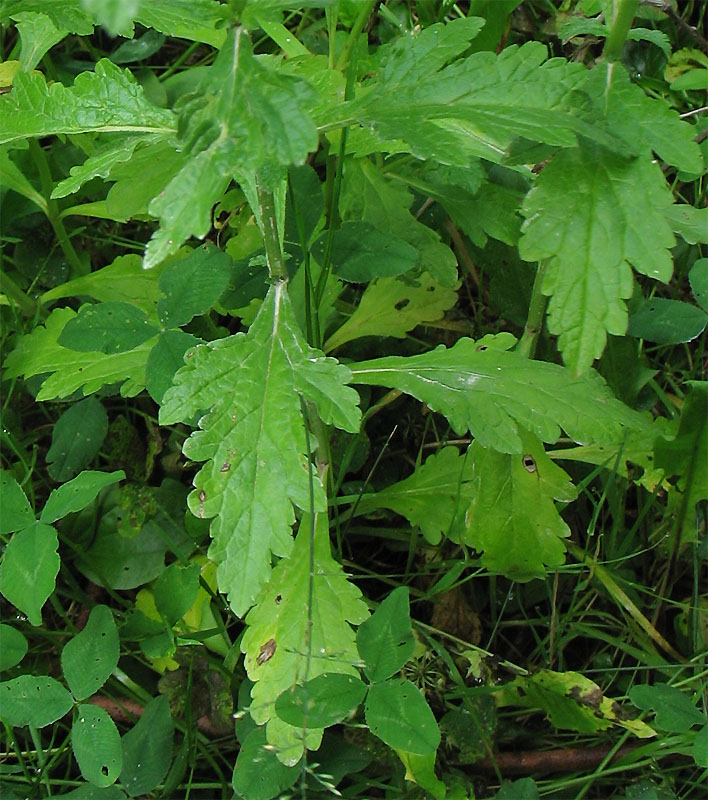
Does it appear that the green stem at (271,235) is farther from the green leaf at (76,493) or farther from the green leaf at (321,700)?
the green leaf at (321,700)

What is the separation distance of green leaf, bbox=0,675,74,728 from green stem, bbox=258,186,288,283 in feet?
3.33

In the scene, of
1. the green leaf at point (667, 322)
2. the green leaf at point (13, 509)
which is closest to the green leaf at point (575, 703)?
the green leaf at point (667, 322)

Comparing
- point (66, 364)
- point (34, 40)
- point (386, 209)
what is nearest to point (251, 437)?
point (66, 364)

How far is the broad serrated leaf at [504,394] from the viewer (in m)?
1.66

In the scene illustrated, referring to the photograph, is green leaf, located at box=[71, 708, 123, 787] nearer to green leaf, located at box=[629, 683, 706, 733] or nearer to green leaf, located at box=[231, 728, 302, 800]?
green leaf, located at box=[231, 728, 302, 800]

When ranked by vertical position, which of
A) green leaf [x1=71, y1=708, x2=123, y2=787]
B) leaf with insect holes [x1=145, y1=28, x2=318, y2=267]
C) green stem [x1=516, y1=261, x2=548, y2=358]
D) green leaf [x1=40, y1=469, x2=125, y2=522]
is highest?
leaf with insect holes [x1=145, y1=28, x2=318, y2=267]

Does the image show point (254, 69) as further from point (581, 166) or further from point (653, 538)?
point (653, 538)

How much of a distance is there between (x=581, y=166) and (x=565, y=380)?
482 mm

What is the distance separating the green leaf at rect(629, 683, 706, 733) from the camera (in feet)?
5.64

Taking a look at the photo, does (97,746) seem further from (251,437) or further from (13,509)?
(251,437)

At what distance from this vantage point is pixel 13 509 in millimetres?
1905

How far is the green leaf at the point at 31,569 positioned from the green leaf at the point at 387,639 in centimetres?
69

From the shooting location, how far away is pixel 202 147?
116 centimetres

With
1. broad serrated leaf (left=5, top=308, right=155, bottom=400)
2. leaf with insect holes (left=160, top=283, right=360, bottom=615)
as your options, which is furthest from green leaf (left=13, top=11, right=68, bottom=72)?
leaf with insect holes (left=160, top=283, right=360, bottom=615)
